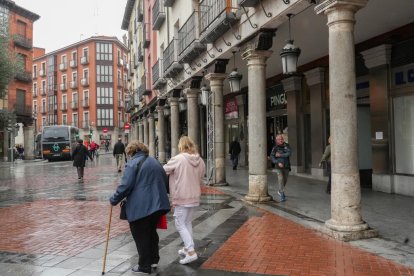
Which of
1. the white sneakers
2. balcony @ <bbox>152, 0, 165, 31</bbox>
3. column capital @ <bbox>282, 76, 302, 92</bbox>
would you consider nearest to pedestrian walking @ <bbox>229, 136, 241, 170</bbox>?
column capital @ <bbox>282, 76, 302, 92</bbox>

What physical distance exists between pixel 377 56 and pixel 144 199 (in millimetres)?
8548

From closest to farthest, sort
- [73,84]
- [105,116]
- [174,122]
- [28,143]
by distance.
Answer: [174,122]
[28,143]
[105,116]
[73,84]

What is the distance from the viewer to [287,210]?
9.19 metres

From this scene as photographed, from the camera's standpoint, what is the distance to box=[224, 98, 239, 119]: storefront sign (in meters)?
22.7

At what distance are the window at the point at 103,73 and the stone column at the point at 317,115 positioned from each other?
219 feet

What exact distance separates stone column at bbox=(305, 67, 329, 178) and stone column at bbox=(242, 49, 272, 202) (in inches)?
191

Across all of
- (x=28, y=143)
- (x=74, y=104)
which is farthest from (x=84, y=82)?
(x=28, y=143)

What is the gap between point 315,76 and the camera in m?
14.8

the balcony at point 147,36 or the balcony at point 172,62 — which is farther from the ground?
the balcony at point 147,36

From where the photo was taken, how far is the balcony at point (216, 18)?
1155 centimetres

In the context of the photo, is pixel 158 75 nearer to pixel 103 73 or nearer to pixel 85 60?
pixel 103 73

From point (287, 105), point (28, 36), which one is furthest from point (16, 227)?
point (28, 36)

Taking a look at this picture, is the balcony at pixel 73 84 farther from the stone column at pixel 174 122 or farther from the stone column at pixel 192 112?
the stone column at pixel 192 112

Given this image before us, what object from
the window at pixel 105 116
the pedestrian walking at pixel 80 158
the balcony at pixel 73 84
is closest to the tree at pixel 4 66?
the pedestrian walking at pixel 80 158
